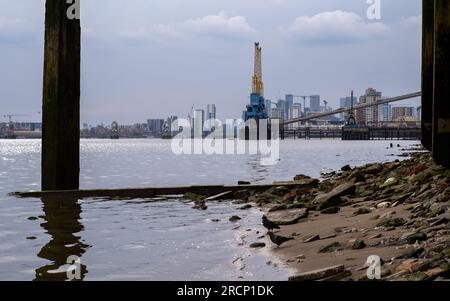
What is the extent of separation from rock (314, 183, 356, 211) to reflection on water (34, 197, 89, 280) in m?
4.45

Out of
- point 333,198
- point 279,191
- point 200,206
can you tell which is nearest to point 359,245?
point 333,198

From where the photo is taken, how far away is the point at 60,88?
12367 mm

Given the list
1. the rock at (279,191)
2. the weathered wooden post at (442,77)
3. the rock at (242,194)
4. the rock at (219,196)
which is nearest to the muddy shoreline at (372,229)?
the weathered wooden post at (442,77)

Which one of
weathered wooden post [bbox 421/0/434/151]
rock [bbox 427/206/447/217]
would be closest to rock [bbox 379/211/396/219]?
rock [bbox 427/206/447/217]

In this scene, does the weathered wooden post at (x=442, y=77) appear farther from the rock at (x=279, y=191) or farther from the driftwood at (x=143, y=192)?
the driftwood at (x=143, y=192)

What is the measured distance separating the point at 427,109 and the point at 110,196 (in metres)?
8.07

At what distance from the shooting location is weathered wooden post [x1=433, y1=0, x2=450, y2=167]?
11.1 metres

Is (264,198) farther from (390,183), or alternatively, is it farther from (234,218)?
(390,183)

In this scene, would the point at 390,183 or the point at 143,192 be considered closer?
the point at 390,183

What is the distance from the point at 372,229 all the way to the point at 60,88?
261 inches

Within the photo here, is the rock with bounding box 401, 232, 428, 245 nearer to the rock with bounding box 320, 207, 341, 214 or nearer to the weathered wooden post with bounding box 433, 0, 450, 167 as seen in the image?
the rock with bounding box 320, 207, 341, 214
